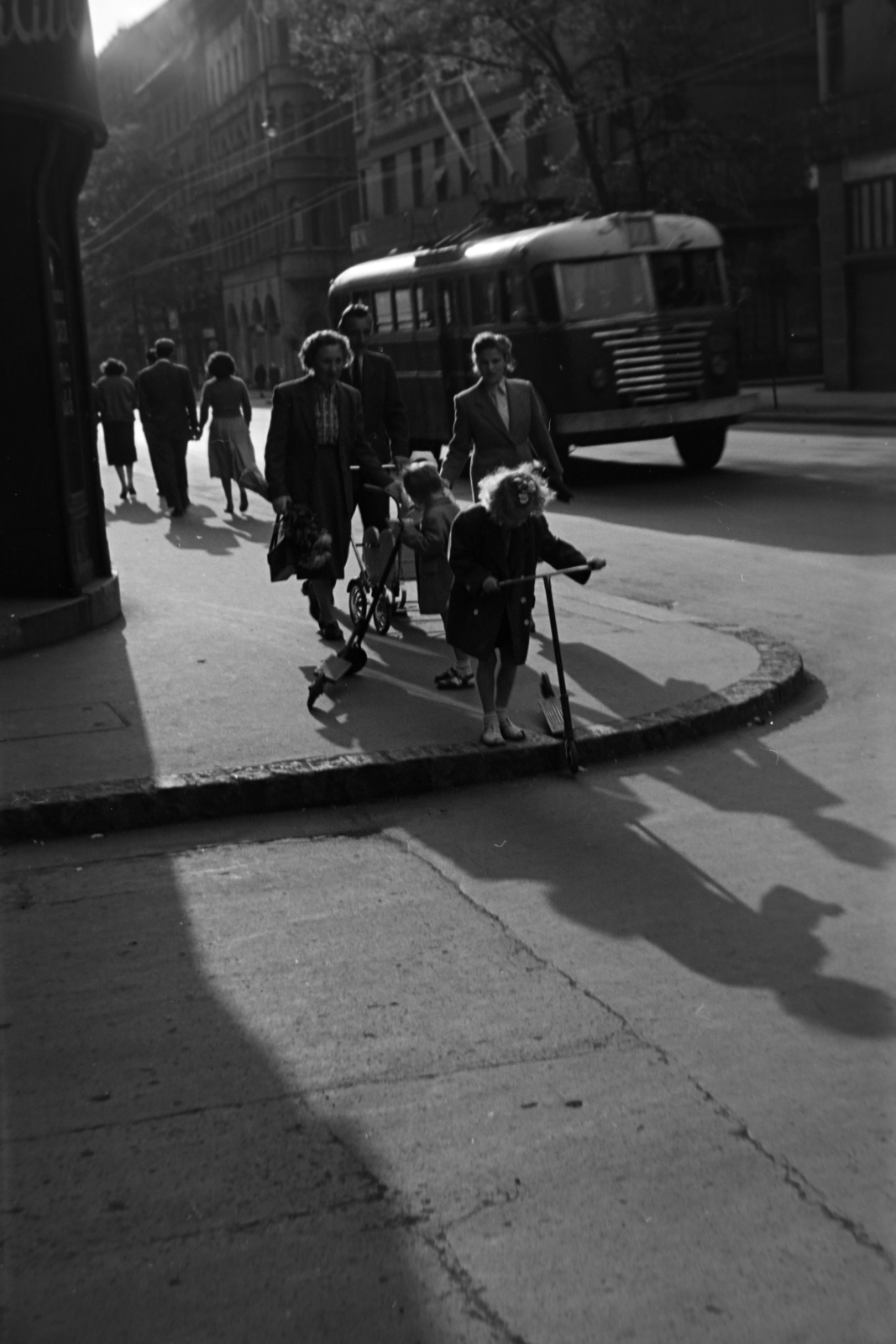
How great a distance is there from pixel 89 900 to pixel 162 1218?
2.39 m

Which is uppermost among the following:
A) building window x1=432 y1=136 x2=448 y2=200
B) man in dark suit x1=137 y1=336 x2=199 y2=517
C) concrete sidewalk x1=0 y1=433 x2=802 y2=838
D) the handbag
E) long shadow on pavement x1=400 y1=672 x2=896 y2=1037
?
building window x1=432 y1=136 x2=448 y2=200

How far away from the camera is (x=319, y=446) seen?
387 inches

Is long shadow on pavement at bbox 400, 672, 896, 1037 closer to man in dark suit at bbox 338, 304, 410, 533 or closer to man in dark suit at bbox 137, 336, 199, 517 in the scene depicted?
man in dark suit at bbox 338, 304, 410, 533

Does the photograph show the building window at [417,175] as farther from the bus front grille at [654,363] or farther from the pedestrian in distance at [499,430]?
the pedestrian in distance at [499,430]

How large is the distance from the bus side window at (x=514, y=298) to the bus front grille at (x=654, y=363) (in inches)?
45.0

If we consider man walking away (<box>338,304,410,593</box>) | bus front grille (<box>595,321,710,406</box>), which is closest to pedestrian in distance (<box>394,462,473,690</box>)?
man walking away (<box>338,304,410,593</box>)

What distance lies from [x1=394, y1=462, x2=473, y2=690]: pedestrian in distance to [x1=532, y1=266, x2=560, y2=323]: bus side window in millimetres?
12412

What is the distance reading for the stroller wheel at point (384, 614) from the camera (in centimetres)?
1037

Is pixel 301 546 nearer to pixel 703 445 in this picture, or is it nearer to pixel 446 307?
pixel 703 445

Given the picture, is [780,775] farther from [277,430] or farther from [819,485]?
[819,485]

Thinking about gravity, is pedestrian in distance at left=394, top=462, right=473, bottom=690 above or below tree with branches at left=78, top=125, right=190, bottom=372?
below

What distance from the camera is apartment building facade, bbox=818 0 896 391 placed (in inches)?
1383

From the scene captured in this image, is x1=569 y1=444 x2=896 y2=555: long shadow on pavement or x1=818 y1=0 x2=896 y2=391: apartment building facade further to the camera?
x1=818 y1=0 x2=896 y2=391: apartment building facade

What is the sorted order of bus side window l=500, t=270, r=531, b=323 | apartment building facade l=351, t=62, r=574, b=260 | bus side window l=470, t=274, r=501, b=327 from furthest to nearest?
apartment building facade l=351, t=62, r=574, b=260 → bus side window l=470, t=274, r=501, b=327 → bus side window l=500, t=270, r=531, b=323
